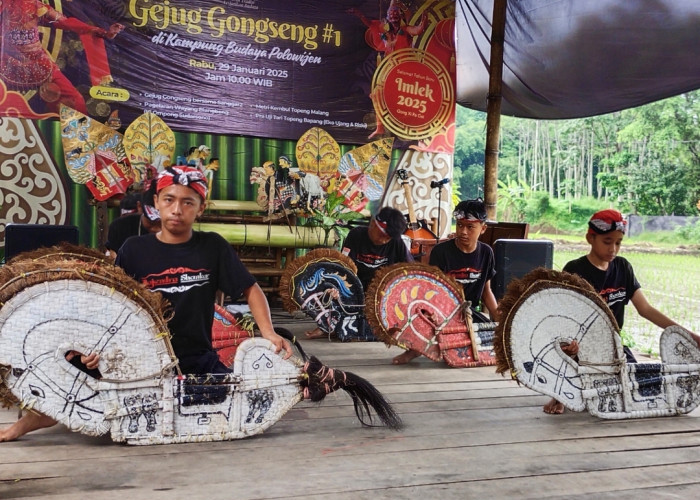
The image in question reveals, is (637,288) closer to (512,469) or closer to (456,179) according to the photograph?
(512,469)

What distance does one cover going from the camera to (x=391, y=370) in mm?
4320

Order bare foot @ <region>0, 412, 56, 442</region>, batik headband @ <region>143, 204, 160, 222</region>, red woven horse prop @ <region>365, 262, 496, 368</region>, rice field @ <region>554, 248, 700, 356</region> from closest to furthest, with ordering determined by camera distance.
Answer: bare foot @ <region>0, 412, 56, 442</region>, batik headband @ <region>143, 204, 160, 222</region>, red woven horse prop @ <region>365, 262, 496, 368</region>, rice field @ <region>554, 248, 700, 356</region>

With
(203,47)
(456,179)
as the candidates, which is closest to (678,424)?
(203,47)

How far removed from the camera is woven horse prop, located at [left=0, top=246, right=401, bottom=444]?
8.41 ft

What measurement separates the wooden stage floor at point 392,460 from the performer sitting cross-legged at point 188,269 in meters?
0.42

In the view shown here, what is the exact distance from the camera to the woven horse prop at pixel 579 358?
10.3ft

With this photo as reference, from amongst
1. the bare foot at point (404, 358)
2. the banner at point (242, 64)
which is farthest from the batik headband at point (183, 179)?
the banner at point (242, 64)

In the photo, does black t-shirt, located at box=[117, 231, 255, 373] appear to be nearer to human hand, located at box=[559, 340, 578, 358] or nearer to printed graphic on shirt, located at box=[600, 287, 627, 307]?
human hand, located at box=[559, 340, 578, 358]

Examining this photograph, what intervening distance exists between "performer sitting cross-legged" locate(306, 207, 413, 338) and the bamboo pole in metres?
1.54

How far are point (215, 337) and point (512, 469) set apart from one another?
1779 mm

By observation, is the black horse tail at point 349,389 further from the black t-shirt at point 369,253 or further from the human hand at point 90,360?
the black t-shirt at point 369,253

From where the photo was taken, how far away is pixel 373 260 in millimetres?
5523

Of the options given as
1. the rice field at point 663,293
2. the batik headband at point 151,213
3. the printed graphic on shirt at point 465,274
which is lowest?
the rice field at point 663,293

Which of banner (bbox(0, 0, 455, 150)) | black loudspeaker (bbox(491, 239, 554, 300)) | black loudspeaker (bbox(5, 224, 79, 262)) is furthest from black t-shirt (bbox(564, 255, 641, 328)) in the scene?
banner (bbox(0, 0, 455, 150))
